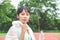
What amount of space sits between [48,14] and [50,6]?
714mm

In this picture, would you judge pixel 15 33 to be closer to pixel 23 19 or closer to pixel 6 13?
pixel 23 19

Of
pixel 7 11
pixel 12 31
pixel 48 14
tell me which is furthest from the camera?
pixel 48 14

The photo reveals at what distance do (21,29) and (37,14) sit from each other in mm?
13495

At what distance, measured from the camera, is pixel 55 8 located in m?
15.4

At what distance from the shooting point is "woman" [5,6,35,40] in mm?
1078

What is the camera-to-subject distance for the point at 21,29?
109 centimetres

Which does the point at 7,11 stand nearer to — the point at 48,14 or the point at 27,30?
the point at 48,14

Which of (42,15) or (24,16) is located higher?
(24,16)

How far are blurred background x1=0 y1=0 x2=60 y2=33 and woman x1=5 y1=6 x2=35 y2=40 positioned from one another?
12.5 metres

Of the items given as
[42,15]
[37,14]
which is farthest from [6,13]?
[42,15]

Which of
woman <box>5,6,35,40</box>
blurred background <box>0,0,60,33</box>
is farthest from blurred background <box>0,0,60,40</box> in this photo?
woman <box>5,6,35,40</box>

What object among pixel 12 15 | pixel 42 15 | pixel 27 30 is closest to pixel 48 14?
pixel 42 15

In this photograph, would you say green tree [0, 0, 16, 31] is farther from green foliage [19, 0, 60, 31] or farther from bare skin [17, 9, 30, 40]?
bare skin [17, 9, 30, 40]

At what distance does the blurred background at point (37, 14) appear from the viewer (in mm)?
14078
